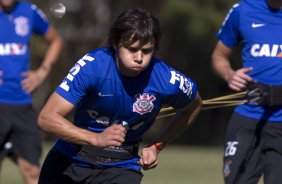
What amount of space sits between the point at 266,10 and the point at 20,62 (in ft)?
10.2

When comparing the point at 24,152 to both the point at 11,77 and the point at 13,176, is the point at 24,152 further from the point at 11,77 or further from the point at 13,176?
the point at 13,176

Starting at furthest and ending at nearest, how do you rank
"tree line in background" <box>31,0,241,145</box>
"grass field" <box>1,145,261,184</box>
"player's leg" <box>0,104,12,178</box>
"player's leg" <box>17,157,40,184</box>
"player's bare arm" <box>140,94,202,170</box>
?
"tree line in background" <box>31,0,241,145</box>
"grass field" <box>1,145,261,184</box>
"player's leg" <box>0,104,12,178</box>
"player's leg" <box>17,157,40,184</box>
"player's bare arm" <box>140,94,202,170</box>

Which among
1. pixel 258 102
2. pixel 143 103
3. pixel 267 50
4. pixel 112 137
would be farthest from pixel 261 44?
pixel 112 137

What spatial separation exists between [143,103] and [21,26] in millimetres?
3578

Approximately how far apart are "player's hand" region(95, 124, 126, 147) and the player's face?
51cm

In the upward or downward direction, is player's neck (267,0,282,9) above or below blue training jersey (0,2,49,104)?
above

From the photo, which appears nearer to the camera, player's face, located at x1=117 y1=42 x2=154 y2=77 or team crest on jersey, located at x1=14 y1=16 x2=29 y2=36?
player's face, located at x1=117 y1=42 x2=154 y2=77

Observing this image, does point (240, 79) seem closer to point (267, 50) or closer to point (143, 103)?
point (267, 50)

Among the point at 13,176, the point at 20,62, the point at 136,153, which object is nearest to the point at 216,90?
the point at 13,176

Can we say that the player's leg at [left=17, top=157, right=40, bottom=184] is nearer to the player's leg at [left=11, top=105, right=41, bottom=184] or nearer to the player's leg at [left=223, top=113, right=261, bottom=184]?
the player's leg at [left=11, top=105, right=41, bottom=184]

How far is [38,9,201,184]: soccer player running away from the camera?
610 cm

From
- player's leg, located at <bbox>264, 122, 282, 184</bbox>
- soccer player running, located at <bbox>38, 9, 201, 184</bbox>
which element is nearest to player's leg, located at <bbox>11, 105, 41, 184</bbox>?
soccer player running, located at <bbox>38, 9, 201, 184</bbox>

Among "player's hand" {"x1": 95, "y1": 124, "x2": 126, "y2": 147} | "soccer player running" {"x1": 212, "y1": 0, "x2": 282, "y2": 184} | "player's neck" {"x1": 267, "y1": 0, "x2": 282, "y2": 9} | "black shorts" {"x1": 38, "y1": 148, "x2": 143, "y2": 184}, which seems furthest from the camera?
"player's neck" {"x1": 267, "y1": 0, "x2": 282, "y2": 9}

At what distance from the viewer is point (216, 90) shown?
113 ft
